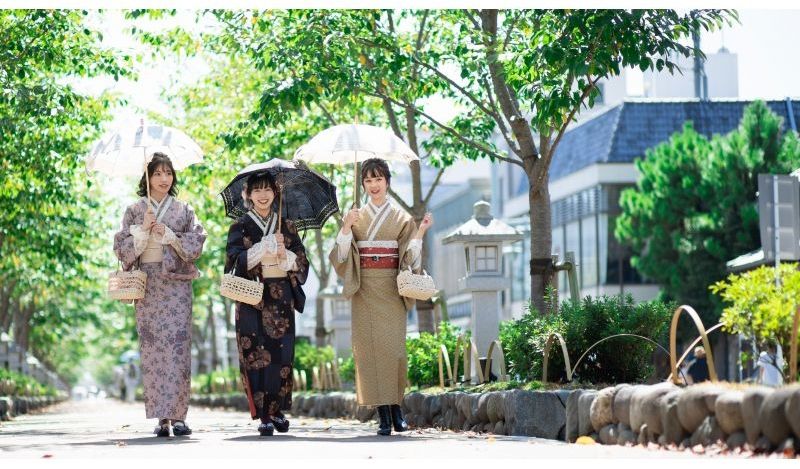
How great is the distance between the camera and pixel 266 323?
10711mm

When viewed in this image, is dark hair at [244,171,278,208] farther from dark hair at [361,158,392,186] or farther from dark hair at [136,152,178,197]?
dark hair at [361,158,392,186]

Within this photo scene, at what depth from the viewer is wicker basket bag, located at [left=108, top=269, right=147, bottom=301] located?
10430 millimetres

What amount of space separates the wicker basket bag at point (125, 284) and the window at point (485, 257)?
224 inches

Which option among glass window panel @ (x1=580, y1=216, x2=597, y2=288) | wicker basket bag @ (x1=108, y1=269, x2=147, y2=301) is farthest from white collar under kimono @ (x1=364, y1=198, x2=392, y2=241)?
glass window panel @ (x1=580, y1=216, x2=597, y2=288)

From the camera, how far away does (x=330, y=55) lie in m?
14.4

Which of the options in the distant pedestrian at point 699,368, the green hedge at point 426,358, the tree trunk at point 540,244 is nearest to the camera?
the tree trunk at point 540,244

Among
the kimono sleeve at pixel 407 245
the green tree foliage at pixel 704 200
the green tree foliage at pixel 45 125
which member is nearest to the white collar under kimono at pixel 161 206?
the kimono sleeve at pixel 407 245

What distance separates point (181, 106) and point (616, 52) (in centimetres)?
1608

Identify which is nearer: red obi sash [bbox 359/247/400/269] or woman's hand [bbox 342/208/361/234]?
woman's hand [bbox 342/208/361/234]

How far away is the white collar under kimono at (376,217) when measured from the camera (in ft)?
35.3

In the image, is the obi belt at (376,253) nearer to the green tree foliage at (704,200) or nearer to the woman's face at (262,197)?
the woman's face at (262,197)

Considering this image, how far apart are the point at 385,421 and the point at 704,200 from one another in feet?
82.2

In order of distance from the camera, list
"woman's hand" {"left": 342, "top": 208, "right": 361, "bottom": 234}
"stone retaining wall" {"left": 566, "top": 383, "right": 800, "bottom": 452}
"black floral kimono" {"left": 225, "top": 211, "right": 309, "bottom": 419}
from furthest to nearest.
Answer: "black floral kimono" {"left": 225, "top": 211, "right": 309, "bottom": 419}, "woman's hand" {"left": 342, "top": 208, "right": 361, "bottom": 234}, "stone retaining wall" {"left": 566, "top": 383, "right": 800, "bottom": 452}

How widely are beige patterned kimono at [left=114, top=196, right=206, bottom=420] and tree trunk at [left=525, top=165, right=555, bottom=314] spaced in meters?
4.20
